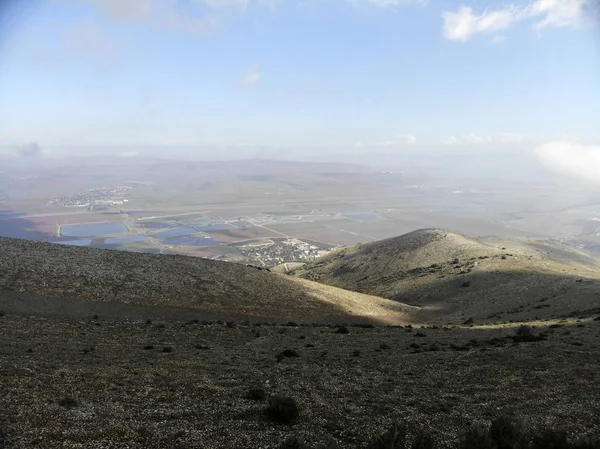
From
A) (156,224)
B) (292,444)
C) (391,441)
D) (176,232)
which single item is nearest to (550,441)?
(391,441)

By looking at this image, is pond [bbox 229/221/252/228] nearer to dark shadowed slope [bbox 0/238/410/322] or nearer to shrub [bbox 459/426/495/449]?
dark shadowed slope [bbox 0/238/410/322]

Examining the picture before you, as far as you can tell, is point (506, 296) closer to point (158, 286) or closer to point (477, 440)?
point (158, 286)

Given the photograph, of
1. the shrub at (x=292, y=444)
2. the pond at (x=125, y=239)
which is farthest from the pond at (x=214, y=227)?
the shrub at (x=292, y=444)

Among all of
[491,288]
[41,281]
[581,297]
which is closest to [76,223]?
[41,281]

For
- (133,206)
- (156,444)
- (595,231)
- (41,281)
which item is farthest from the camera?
(133,206)

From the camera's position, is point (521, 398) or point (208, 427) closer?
point (208, 427)

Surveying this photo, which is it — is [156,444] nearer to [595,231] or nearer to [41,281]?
[41,281]
